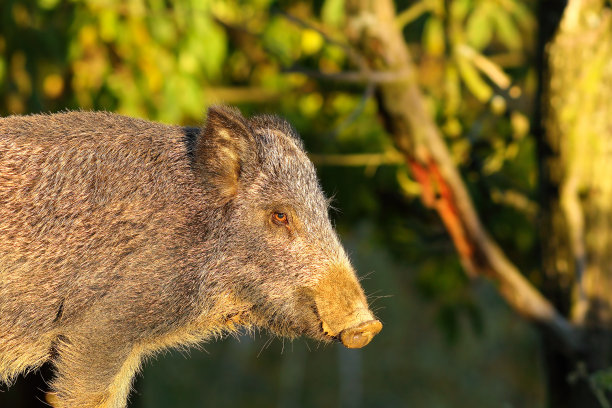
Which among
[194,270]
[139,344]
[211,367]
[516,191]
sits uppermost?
[194,270]

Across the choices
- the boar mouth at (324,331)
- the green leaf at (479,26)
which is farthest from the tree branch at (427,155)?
the boar mouth at (324,331)

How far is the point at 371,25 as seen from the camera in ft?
23.1

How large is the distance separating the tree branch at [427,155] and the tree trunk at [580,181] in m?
0.23

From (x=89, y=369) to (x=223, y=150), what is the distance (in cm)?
107

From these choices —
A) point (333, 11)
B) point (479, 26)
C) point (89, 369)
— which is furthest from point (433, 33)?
point (89, 369)

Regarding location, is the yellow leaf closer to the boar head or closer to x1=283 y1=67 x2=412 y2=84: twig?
A: x1=283 y1=67 x2=412 y2=84: twig

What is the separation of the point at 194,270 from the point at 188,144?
0.58m

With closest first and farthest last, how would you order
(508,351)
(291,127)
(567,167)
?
(291,127) < (567,167) < (508,351)

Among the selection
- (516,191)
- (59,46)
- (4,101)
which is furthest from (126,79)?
(516,191)

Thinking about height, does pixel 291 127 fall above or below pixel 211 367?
above

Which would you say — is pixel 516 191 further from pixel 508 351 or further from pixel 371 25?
pixel 508 351

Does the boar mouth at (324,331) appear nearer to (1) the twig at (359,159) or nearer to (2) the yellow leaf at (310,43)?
(1) the twig at (359,159)

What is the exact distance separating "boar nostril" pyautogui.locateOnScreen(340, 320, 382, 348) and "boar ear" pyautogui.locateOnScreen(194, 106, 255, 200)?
80cm

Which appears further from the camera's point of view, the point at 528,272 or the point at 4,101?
the point at 528,272
